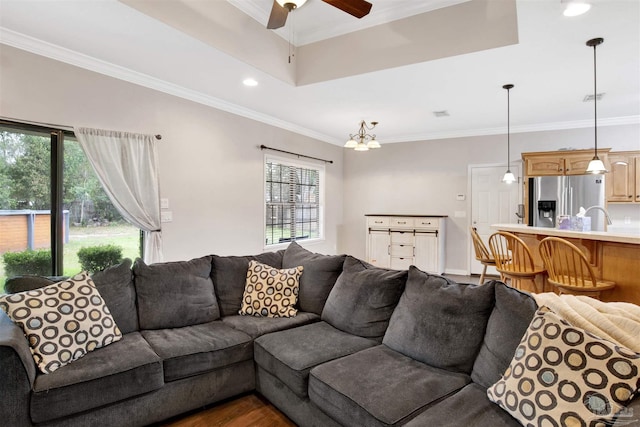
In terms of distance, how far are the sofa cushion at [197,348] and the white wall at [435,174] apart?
4.91 m

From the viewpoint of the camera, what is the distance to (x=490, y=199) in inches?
231

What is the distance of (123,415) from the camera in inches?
72.5

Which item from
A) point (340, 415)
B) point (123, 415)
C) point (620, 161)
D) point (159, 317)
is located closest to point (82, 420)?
point (123, 415)

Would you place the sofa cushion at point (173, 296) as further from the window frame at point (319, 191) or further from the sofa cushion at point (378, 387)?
the window frame at point (319, 191)

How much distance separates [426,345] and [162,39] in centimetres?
303

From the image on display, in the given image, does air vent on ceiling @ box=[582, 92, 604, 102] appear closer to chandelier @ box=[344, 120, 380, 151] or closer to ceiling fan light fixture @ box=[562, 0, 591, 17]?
ceiling fan light fixture @ box=[562, 0, 591, 17]

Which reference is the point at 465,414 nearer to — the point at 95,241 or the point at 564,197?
the point at 95,241

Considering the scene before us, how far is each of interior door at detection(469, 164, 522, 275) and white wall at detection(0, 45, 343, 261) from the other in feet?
11.0

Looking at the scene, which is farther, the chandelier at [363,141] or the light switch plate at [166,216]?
the chandelier at [363,141]

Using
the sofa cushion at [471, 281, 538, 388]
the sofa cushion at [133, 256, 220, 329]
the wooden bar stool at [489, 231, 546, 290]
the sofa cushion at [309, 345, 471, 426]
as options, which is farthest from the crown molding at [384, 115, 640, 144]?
the sofa cushion at [309, 345, 471, 426]

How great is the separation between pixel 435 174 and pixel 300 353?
17.0ft

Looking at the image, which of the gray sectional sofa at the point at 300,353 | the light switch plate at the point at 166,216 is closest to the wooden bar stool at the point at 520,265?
the gray sectional sofa at the point at 300,353

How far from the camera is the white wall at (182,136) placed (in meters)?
2.84

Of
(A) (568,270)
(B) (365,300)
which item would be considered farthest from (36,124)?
(A) (568,270)
